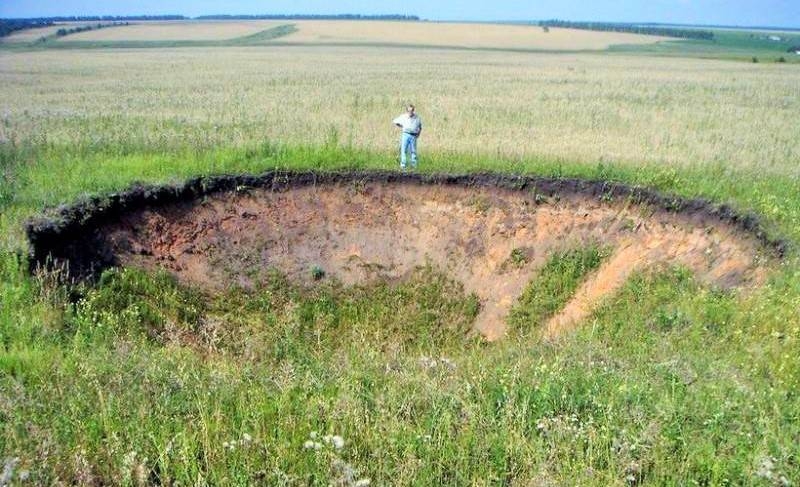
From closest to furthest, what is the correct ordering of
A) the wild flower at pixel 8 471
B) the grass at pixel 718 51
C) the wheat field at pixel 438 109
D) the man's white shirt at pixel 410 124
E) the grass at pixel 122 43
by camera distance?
the wild flower at pixel 8 471 < the man's white shirt at pixel 410 124 < the wheat field at pixel 438 109 < the grass at pixel 718 51 < the grass at pixel 122 43

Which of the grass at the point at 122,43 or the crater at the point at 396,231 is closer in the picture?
the crater at the point at 396,231

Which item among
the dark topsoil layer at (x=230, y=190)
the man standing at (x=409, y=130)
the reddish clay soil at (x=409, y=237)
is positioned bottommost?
the reddish clay soil at (x=409, y=237)

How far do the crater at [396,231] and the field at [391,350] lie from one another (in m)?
0.33

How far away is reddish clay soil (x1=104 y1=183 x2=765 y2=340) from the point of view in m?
9.92

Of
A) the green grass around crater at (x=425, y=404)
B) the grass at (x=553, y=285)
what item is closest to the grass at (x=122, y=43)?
the grass at (x=553, y=285)

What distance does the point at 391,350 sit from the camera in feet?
20.1

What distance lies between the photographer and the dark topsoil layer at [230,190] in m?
9.02

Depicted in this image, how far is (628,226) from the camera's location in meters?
10.5

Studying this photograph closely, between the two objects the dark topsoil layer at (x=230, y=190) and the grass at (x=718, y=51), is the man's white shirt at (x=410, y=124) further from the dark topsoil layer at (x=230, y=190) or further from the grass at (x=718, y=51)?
the grass at (x=718, y=51)

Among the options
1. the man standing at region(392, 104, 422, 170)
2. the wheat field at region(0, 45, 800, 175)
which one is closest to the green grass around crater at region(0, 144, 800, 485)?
the man standing at region(392, 104, 422, 170)

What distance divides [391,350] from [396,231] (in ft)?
19.1

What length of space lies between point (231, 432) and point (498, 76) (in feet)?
114

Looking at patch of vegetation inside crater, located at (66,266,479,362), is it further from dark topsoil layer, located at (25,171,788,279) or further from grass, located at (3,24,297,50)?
grass, located at (3,24,297,50)

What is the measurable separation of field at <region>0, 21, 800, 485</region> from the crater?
330mm
